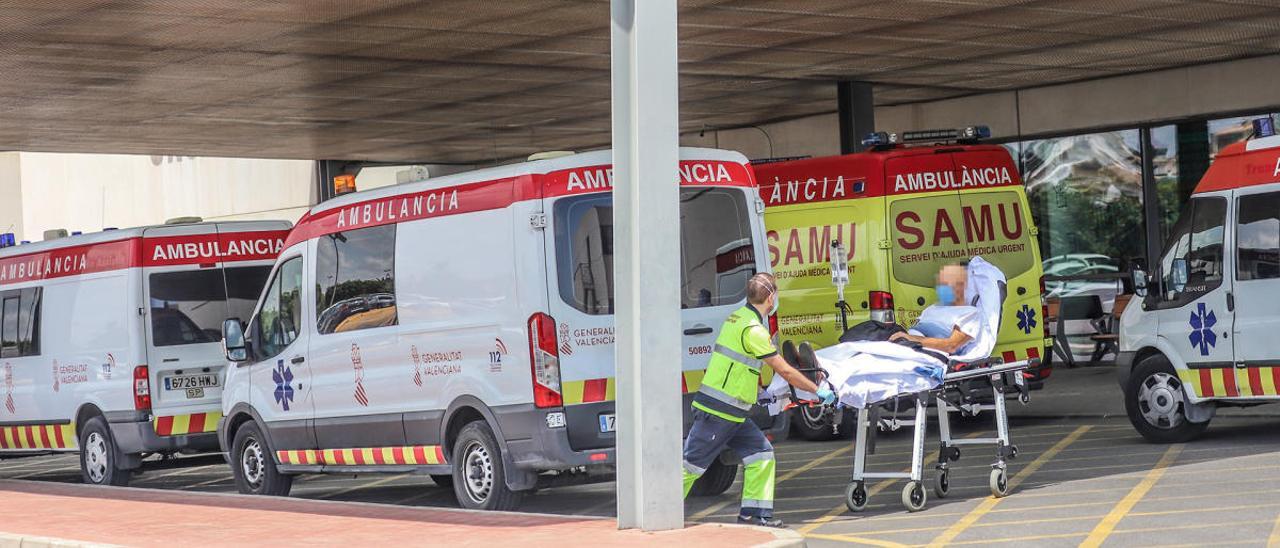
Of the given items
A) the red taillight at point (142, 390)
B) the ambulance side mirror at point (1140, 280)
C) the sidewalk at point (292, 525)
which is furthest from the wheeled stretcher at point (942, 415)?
the red taillight at point (142, 390)

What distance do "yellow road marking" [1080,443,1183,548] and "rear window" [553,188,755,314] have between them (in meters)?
2.79

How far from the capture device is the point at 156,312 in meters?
14.9

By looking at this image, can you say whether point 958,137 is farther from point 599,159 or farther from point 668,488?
point 668,488

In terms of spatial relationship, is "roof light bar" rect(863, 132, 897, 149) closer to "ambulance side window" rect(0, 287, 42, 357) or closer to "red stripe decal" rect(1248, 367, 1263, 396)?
"red stripe decal" rect(1248, 367, 1263, 396)

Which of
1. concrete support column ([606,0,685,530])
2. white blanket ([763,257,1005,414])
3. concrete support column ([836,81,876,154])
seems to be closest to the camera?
concrete support column ([606,0,685,530])

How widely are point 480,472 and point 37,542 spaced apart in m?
2.75

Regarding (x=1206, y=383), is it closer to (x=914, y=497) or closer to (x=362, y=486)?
(x=914, y=497)

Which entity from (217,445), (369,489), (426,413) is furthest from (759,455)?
(217,445)

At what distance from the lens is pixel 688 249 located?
11.5m

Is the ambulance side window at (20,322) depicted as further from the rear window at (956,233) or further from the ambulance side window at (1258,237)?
the ambulance side window at (1258,237)

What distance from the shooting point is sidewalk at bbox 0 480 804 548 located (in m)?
9.18

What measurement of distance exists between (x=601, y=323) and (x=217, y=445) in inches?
217

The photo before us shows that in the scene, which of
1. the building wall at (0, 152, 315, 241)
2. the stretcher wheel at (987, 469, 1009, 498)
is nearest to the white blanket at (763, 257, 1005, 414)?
the stretcher wheel at (987, 469, 1009, 498)

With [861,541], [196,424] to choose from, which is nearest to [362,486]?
[196,424]
